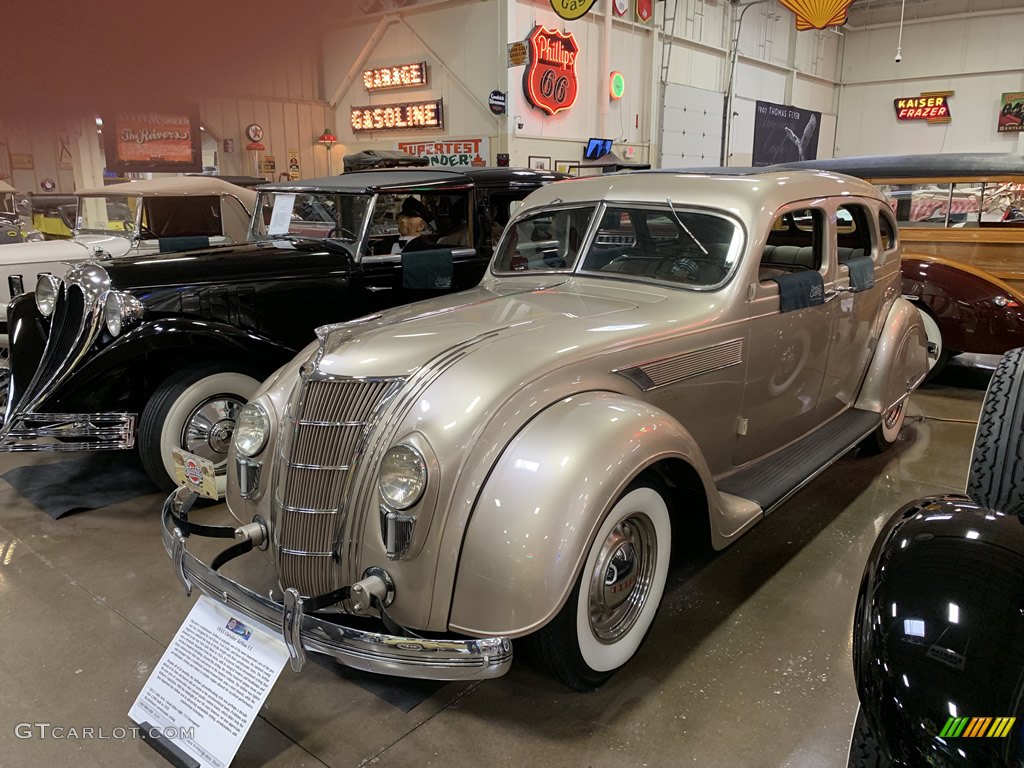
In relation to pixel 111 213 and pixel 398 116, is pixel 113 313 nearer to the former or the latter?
pixel 111 213

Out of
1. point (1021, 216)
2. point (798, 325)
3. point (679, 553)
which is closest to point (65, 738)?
point (679, 553)

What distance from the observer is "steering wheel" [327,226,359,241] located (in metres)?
5.06

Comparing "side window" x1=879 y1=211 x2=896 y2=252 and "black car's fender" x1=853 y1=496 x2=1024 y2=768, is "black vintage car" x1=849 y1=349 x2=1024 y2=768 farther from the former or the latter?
"side window" x1=879 y1=211 x2=896 y2=252

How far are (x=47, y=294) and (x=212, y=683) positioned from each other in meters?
2.95

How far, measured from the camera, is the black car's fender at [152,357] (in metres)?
3.93

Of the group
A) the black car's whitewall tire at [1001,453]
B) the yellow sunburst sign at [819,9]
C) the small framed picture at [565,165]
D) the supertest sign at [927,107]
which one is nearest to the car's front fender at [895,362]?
the black car's whitewall tire at [1001,453]

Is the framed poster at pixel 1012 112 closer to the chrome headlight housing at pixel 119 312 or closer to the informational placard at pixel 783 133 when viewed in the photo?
the informational placard at pixel 783 133

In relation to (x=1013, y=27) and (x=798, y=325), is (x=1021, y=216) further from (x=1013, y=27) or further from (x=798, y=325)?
(x=1013, y=27)

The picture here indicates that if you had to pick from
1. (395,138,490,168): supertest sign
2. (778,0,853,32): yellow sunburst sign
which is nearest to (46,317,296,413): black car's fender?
(395,138,490,168): supertest sign

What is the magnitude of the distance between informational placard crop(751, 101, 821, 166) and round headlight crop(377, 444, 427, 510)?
51.8ft

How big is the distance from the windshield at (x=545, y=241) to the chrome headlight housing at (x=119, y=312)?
75.4 inches

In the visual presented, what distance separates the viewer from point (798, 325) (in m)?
3.60

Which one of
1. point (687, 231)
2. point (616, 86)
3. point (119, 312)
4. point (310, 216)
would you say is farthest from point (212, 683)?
point (616, 86)

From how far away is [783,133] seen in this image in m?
17.6
